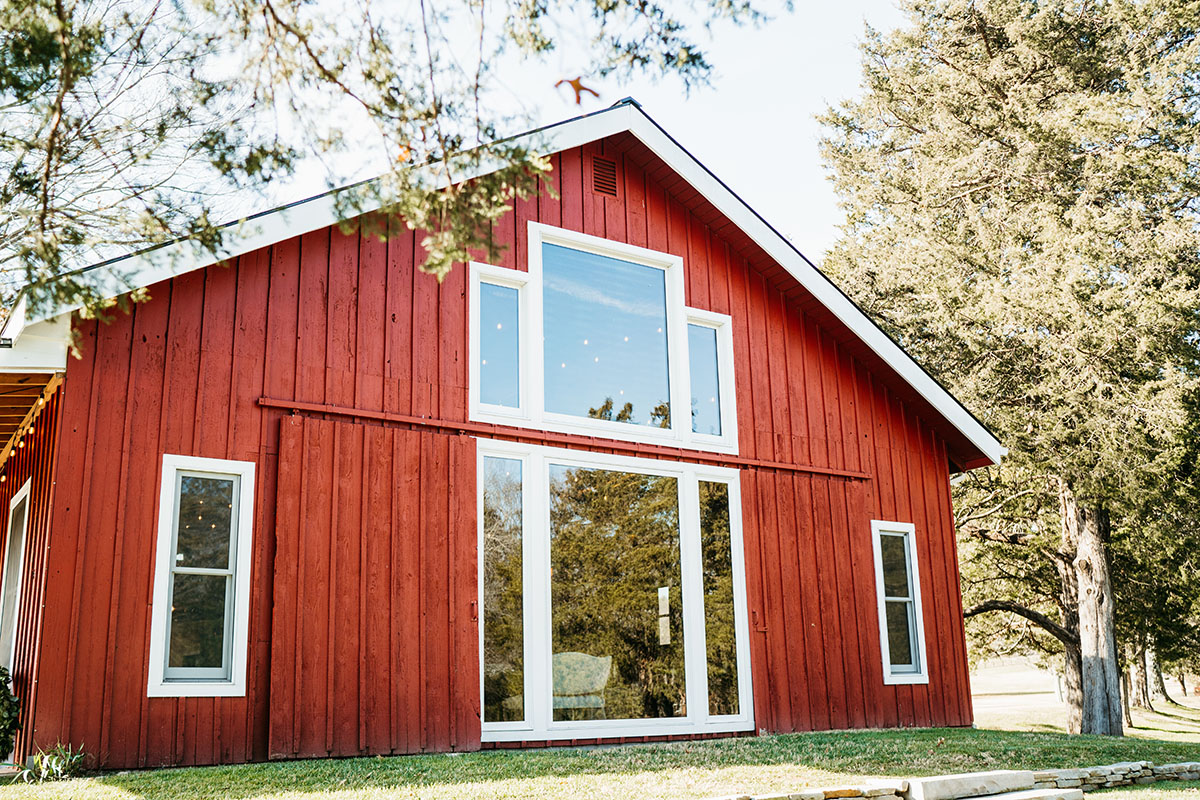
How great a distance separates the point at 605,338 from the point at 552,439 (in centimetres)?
121

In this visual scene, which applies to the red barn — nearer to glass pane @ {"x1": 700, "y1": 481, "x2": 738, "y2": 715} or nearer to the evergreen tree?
glass pane @ {"x1": 700, "y1": 481, "x2": 738, "y2": 715}

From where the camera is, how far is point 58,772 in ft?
19.7

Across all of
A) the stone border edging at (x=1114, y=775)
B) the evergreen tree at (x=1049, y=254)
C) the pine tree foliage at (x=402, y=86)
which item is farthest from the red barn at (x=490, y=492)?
the evergreen tree at (x=1049, y=254)

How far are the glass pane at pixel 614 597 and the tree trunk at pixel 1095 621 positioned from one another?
874 cm

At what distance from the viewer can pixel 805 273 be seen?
1023cm

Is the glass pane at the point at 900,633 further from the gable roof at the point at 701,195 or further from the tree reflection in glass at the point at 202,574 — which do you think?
the tree reflection in glass at the point at 202,574

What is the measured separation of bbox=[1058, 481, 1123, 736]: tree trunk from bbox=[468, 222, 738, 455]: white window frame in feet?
25.8

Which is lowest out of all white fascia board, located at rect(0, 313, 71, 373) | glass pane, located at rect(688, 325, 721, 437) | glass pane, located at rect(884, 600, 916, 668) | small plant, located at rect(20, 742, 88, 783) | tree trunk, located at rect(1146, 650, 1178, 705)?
tree trunk, located at rect(1146, 650, 1178, 705)

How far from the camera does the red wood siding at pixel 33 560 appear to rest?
21.4 ft

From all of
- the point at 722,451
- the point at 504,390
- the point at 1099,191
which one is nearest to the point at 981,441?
the point at 722,451

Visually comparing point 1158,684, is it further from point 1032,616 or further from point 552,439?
point 552,439

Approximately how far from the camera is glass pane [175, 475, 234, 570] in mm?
7004

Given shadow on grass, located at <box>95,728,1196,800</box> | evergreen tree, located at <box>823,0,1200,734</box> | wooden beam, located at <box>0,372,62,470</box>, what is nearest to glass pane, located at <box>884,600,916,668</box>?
shadow on grass, located at <box>95,728,1196,800</box>

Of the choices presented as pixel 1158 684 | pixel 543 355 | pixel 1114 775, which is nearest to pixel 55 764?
pixel 543 355
